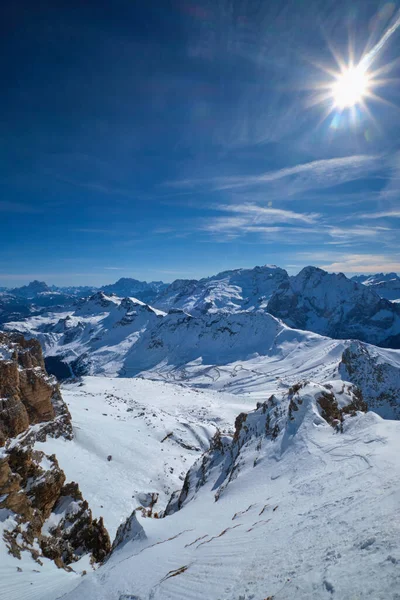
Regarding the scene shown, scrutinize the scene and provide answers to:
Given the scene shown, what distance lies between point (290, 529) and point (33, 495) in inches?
1051

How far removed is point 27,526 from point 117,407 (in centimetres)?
5191

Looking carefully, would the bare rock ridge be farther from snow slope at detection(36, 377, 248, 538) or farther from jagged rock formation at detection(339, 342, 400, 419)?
jagged rock formation at detection(339, 342, 400, 419)

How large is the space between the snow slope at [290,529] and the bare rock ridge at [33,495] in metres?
8.77

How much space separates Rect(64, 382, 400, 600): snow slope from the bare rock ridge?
8.77 metres

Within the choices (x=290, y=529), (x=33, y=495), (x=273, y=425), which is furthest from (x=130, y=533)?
(x=290, y=529)

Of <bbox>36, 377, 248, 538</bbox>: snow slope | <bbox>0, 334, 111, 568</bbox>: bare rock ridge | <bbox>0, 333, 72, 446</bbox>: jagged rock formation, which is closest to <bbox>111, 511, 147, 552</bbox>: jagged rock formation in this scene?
<bbox>0, 334, 111, 568</bbox>: bare rock ridge

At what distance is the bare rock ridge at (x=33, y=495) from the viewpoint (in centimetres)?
2288

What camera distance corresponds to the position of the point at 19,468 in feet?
90.7

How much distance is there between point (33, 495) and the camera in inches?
1061

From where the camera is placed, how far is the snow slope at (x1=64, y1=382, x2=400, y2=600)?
306 inches

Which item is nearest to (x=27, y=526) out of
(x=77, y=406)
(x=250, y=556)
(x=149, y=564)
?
(x=149, y=564)

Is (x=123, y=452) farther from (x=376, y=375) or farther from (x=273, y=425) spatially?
(x=376, y=375)

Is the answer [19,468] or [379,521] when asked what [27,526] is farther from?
[379,521]

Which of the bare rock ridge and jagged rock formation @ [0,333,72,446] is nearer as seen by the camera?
the bare rock ridge
